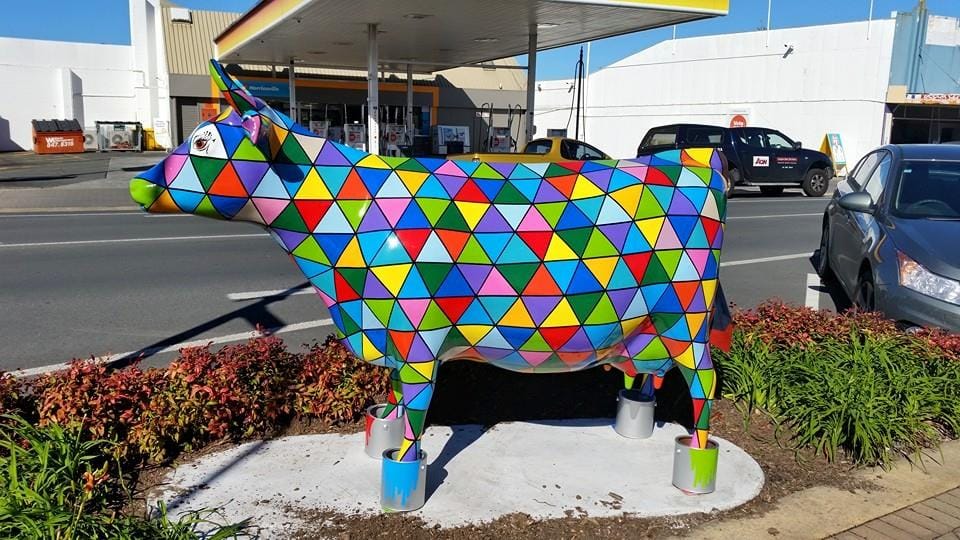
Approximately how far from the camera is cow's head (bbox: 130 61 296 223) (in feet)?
9.77

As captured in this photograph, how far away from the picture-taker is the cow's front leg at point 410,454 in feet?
10.8

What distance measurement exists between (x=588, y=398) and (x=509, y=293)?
1.89 m

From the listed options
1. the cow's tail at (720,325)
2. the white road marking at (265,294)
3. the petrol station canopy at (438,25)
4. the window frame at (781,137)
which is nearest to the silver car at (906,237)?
the cow's tail at (720,325)

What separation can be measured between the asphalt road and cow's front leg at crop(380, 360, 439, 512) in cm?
313

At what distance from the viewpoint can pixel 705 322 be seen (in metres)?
3.66

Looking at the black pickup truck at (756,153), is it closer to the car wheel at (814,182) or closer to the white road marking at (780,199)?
the car wheel at (814,182)

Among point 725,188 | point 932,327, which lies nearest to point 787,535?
point 725,188

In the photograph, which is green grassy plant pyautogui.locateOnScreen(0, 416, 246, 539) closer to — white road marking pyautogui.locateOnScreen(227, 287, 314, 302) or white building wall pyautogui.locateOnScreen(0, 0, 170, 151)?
white road marking pyautogui.locateOnScreen(227, 287, 314, 302)

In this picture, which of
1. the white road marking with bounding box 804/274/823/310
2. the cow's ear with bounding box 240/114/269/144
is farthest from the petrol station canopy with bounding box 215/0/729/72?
the cow's ear with bounding box 240/114/269/144

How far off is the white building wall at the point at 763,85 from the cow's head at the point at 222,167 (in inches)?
1219

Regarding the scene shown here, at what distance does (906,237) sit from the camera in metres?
5.97

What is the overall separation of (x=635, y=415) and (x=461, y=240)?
70.4 inches

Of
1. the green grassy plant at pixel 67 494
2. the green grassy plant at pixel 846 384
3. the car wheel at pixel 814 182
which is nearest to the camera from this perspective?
the green grassy plant at pixel 67 494

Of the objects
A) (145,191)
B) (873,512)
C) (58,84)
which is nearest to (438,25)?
(145,191)
